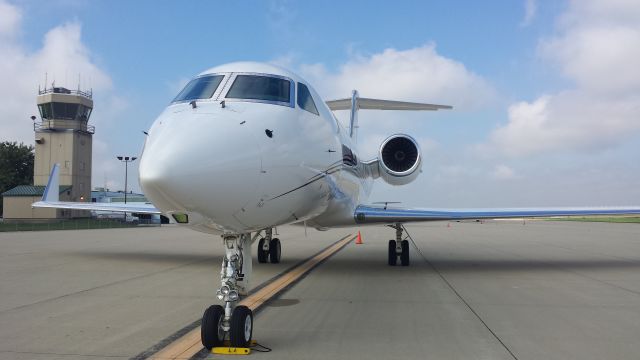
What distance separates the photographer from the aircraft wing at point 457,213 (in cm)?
1152

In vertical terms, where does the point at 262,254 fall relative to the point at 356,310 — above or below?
above

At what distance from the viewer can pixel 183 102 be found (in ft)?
17.7

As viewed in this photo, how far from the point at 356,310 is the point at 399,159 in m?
5.75

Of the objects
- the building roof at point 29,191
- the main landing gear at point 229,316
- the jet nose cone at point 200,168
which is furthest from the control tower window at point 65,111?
the jet nose cone at point 200,168

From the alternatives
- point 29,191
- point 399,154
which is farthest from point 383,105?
point 29,191

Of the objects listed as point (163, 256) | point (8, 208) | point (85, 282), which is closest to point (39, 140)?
point (8, 208)

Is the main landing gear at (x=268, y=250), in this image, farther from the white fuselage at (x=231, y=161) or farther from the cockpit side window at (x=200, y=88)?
the cockpit side window at (x=200, y=88)

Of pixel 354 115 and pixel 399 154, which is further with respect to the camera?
pixel 354 115

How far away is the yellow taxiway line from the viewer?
4.93 m

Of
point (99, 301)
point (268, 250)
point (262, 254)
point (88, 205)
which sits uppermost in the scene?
point (88, 205)

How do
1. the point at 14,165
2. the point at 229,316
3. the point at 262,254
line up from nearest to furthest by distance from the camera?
the point at 229,316 → the point at 262,254 → the point at 14,165

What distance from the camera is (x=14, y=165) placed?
217 ft

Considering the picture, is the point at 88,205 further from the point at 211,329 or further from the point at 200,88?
→ the point at 211,329

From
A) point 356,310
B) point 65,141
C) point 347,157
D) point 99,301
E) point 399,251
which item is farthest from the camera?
point 65,141
